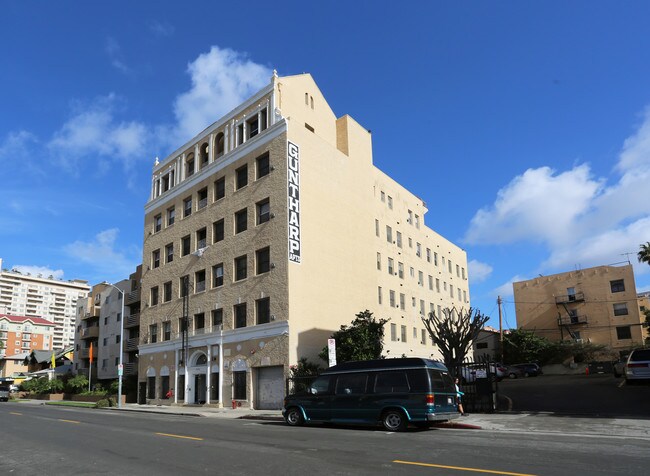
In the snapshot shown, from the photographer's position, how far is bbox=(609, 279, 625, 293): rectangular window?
180ft

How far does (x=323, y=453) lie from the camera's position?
10.3m

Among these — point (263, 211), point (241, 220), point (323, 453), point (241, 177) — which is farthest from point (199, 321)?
point (323, 453)

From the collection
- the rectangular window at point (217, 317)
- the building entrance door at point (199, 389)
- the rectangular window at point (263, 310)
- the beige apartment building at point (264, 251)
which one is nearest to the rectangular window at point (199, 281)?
the beige apartment building at point (264, 251)

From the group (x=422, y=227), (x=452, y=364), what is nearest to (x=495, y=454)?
(x=452, y=364)

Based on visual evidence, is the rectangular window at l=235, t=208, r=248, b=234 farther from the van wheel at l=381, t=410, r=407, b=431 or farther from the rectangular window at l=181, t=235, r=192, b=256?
the van wheel at l=381, t=410, r=407, b=431

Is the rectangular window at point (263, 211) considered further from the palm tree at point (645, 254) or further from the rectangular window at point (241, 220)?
the palm tree at point (645, 254)

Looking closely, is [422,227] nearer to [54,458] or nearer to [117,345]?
[117,345]

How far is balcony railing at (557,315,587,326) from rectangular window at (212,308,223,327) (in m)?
40.8

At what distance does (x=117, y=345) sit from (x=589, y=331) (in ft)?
175

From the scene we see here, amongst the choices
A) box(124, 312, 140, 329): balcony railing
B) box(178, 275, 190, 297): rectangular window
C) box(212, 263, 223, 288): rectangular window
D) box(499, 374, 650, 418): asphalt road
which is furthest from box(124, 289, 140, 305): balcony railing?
box(499, 374, 650, 418): asphalt road

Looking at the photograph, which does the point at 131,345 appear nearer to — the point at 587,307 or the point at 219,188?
the point at 219,188

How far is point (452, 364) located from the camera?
21.8 meters

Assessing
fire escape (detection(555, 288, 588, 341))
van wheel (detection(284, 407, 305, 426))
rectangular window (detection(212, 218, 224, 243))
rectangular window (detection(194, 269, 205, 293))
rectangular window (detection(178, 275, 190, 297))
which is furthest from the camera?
fire escape (detection(555, 288, 588, 341))

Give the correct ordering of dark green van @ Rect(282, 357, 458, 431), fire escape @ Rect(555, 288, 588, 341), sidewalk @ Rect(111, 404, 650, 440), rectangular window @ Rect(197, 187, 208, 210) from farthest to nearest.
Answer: fire escape @ Rect(555, 288, 588, 341) → rectangular window @ Rect(197, 187, 208, 210) → dark green van @ Rect(282, 357, 458, 431) → sidewalk @ Rect(111, 404, 650, 440)
